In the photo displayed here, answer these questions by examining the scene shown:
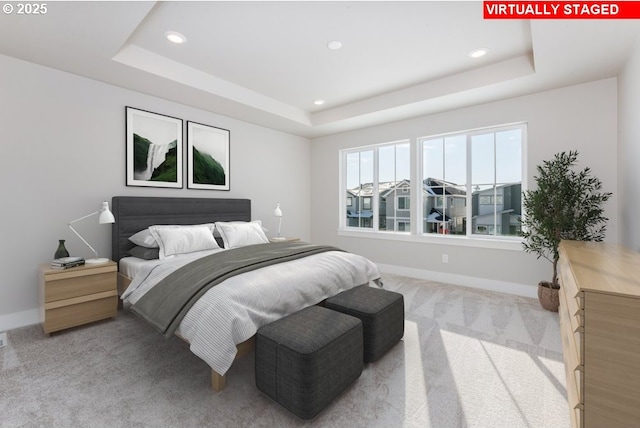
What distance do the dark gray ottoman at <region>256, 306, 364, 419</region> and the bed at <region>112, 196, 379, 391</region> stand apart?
17 centimetres

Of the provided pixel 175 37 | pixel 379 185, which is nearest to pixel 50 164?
pixel 175 37

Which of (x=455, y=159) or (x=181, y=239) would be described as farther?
(x=455, y=159)

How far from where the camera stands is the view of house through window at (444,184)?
3820 millimetres

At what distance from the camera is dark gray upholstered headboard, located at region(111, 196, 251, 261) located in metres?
3.21

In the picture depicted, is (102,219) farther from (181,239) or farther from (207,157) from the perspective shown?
(207,157)

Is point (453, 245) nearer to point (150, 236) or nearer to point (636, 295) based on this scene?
point (636, 295)

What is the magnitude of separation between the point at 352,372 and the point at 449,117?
3.71 metres

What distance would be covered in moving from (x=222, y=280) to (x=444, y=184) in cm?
355

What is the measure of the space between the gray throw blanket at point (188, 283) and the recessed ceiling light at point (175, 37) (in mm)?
2025

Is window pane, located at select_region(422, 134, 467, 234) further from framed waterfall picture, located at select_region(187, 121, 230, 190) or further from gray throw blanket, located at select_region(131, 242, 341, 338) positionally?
framed waterfall picture, located at select_region(187, 121, 230, 190)

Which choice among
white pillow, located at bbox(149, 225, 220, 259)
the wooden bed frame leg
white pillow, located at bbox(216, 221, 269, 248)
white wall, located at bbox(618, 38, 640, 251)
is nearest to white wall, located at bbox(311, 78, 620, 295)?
white wall, located at bbox(618, 38, 640, 251)

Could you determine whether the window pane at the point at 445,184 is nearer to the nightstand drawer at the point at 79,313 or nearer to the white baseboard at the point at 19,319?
the nightstand drawer at the point at 79,313

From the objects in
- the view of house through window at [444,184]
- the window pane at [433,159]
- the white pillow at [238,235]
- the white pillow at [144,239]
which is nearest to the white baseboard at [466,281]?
the view of house through window at [444,184]

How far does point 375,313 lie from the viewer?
214 cm
